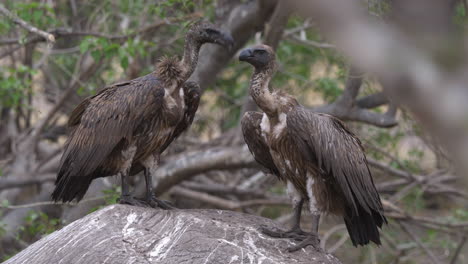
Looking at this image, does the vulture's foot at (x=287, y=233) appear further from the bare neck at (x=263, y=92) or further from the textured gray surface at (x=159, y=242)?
the bare neck at (x=263, y=92)

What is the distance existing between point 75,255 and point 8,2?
391cm

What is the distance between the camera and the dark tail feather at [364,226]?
4516mm

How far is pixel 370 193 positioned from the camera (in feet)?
14.4

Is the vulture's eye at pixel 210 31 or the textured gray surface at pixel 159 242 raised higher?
the vulture's eye at pixel 210 31

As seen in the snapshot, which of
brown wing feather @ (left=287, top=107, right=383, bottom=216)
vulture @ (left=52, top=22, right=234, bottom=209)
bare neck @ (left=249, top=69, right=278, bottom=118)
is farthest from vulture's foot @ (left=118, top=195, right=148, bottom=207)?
brown wing feather @ (left=287, top=107, right=383, bottom=216)

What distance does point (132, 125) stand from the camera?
15.0 ft

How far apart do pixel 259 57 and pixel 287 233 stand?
4.00 ft

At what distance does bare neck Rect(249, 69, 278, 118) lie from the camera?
4504mm

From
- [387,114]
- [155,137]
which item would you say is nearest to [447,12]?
[155,137]

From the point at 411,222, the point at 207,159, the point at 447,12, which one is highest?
the point at 447,12

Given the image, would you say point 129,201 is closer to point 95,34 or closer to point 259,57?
point 259,57

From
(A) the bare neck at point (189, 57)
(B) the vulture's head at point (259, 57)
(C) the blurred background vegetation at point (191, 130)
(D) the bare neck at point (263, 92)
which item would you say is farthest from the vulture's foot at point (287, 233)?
(C) the blurred background vegetation at point (191, 130)

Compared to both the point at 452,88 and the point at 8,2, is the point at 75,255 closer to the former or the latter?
the point at 452,88

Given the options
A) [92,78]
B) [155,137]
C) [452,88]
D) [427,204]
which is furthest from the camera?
[427,204]
